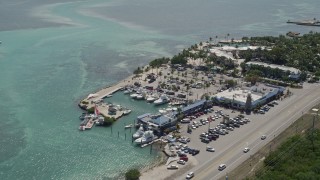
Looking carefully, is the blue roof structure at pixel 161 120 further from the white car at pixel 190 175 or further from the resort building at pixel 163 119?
the white car at pixel 190 175

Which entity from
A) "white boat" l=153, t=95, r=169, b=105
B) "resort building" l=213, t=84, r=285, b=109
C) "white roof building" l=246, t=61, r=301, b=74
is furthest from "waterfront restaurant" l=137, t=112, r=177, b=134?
"white roof building" l=246, t=61, r=301, b=74

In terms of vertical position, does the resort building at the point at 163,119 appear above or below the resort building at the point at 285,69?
below

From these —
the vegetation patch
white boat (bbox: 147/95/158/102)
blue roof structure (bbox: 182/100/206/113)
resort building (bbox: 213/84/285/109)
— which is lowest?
white boat (bbox: 147/95/158/102)

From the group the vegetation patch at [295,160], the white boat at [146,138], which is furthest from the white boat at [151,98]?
the vegetation patch at [295,160]

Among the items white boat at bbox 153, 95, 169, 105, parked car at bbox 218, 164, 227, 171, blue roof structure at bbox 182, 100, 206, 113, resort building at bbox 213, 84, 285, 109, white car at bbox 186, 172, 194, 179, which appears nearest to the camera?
white car at bbox 186, 172, 194, 179

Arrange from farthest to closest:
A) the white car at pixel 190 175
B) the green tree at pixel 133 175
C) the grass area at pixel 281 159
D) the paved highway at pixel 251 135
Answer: the paved highway at pixel 251 135 → the white car at pixel 190 175 → the green tree at pixel 133 175 → the grass area at pixel 281 159

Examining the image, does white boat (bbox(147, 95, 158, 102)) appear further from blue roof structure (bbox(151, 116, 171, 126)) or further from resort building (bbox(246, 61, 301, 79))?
resort building (bbox(246, 61, 301, 79))
